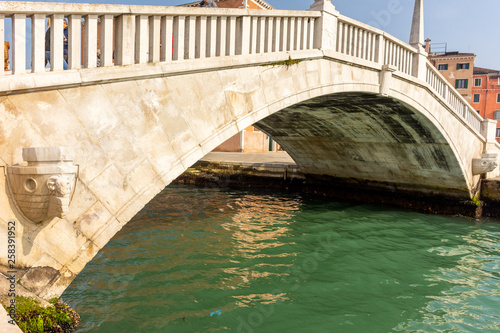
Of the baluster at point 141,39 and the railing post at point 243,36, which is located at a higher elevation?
the railing post at point 243,36

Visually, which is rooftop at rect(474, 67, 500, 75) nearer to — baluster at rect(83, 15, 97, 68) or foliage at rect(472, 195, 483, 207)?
foliage at rect(472, 195, 483, 207)

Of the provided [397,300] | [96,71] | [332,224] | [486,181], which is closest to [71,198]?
[96,71]

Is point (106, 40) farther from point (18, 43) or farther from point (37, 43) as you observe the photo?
point (18, 43)

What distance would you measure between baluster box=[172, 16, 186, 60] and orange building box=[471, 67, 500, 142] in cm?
3629

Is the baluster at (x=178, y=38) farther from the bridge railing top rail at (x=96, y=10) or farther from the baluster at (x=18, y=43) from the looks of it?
the baluster at (x=18, y=43)

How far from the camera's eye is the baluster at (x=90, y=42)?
3.73m

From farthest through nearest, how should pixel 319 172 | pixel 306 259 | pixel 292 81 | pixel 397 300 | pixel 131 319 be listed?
pixel 319 172 → pixel 306 259 → pixel 292 81 → pixel 397 300 → pixel 131 319

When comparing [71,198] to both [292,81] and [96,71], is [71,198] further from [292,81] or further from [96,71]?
[292,81]

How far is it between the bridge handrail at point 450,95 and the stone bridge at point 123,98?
10.1ft

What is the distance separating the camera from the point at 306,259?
6.84 meters

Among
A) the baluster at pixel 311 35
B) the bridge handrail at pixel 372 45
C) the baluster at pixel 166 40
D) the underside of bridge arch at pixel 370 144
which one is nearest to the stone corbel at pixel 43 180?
the baluster at pixel 166 40

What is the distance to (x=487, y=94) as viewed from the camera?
34.4 meters

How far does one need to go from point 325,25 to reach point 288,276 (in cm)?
399

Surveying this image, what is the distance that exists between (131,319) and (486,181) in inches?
435
